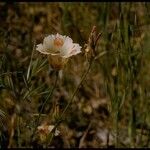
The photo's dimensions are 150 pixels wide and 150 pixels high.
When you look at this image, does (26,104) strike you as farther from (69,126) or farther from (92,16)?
(92,16)

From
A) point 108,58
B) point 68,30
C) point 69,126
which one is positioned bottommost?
point 69,126

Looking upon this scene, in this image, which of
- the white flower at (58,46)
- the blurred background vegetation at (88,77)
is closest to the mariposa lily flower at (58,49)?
the white flower at (58,46)

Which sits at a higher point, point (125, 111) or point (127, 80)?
point (127, 80)

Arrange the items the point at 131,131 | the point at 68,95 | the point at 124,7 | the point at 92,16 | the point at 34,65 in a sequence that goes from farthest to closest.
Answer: the point at 92,16 < the point at 68,95 < the point at 124,7 < the point at 131,131 < the point at 34,65

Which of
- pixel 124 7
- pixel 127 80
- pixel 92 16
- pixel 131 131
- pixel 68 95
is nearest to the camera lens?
pixel 127 80

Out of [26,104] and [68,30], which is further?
[68,30]

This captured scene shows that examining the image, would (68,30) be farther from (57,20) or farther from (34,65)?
(34,65)

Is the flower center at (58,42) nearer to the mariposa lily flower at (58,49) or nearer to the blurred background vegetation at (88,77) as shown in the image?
the mariposa lily flower at (58,49)

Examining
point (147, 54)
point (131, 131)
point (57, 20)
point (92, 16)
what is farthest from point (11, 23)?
point (131, 131)
